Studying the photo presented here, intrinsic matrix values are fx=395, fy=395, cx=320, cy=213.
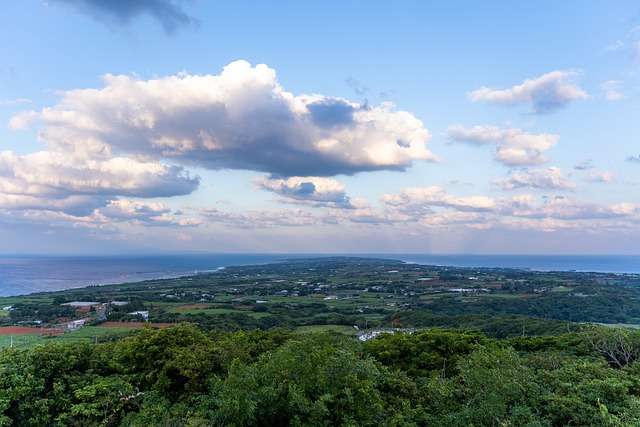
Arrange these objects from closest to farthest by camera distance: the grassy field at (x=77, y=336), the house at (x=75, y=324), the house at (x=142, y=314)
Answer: the grassy field at (x=77, y=336)
the house at (x=75, y=324)
the house at (x=142, y=314)

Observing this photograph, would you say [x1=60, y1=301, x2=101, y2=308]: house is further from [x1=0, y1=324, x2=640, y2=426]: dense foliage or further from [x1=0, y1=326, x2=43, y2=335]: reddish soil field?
[x1=0, y1=324, x2=640, y2=426]: dense foliage

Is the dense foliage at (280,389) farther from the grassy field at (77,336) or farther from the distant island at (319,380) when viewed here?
the grassy field at (77,336)

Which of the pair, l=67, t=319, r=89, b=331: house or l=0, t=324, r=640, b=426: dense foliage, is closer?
l=0, t=324, r=640, b=426: dense foliage

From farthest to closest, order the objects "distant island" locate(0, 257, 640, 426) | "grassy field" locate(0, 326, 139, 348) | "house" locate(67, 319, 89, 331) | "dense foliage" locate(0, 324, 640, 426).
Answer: "house" locate(67, 319, 89, 331)
"grassy field" locate(0, 326, 139, 348)
"distant island" locate(0, 257, 640, 426)
"dense foliage" locate(0, 324, 640, 426)

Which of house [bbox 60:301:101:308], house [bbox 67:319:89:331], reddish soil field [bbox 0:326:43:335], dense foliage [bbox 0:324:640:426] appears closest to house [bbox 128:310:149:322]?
house [bbox 67:319:89:331]

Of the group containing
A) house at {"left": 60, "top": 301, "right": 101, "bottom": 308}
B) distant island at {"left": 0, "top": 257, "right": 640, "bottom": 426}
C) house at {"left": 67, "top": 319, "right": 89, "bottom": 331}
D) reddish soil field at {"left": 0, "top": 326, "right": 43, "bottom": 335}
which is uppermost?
distant island at {"left": 0, "top": 257, "right": 640, "bottom": 426}

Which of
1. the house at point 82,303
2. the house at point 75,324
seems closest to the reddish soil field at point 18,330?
the house at point 75,324
